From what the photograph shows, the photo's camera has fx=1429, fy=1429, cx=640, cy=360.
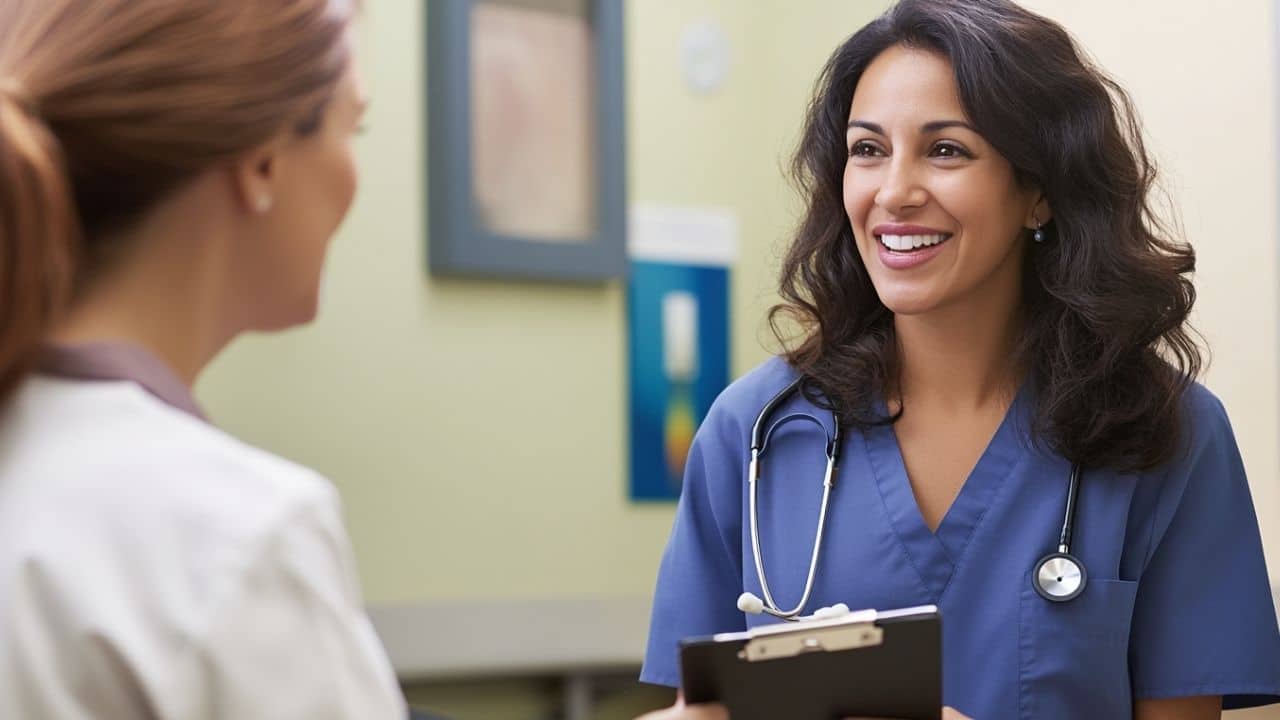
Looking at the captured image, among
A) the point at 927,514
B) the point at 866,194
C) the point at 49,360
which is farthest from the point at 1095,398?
the point at 49,360

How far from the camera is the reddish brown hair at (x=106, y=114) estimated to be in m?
0.69

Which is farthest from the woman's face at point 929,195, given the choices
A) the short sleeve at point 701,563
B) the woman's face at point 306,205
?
the woman's face at point 306,205

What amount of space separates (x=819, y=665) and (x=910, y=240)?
21.7 inches

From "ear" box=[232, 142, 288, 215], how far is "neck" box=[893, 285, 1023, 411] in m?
0.95

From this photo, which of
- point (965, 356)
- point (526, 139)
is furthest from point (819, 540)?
point (526, 139)

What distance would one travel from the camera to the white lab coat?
0.64 m

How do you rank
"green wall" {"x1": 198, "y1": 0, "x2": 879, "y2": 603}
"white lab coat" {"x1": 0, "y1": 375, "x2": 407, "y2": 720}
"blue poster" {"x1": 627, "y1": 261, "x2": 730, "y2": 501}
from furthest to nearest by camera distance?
"blue poster" {"x1": 627, "y1": 261, "x2": 730, "y2": 501}, "green wall" {"x1": 198, "y1": 0, "x2": 879, "y2": 603}, "white lab coat" {"x1": 0, "y1": 375, "x2": 407, "y2": 720}

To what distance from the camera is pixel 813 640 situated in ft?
3.75

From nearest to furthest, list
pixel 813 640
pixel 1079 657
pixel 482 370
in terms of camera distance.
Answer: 1. pixel 813 640
2. pixel 1079 657
3. pixel 482 370

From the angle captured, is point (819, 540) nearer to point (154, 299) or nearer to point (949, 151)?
point (949, 151)

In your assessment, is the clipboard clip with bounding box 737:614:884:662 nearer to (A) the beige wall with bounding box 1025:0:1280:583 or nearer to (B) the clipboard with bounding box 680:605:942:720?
(B) the clipboard with bounding box 680:605:942:720

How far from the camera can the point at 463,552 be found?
8.89 feet

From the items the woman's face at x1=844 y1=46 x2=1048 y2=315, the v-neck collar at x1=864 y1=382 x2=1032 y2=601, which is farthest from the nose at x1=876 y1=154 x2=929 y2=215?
the v-neck collar at x1=864 y1=382 x2=1032 y2=601

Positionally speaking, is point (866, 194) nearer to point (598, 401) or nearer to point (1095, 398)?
point (1095, 398)
